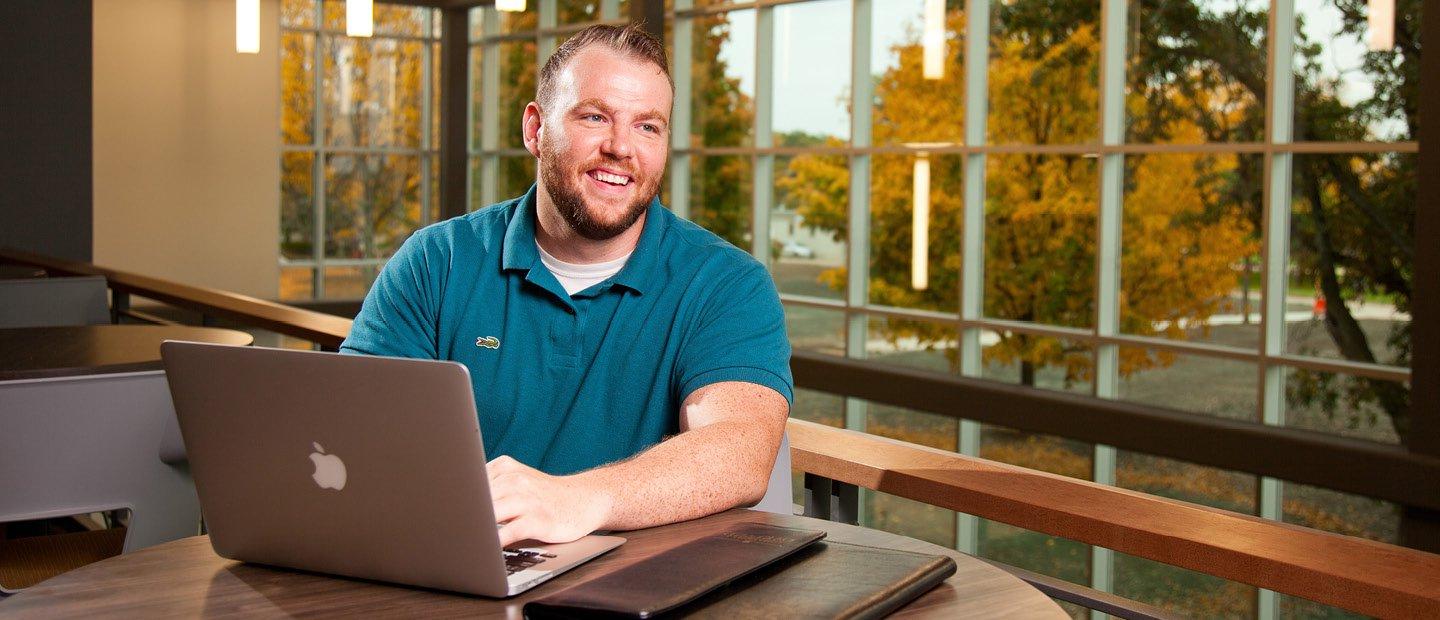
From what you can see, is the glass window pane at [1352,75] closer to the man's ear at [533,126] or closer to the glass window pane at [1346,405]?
the glass window pane at [1346,405]

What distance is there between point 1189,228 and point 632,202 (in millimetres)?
6410

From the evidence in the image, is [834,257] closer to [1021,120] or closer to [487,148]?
[1021,120]

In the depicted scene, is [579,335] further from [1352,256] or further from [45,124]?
[45,124]

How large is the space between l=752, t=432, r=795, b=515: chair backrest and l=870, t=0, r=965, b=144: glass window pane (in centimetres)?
682

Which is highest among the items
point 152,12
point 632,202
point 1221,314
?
point 152,12

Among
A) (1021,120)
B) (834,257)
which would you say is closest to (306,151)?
(834,257)

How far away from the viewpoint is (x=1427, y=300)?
596 centimetres

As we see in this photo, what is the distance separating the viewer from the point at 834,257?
9.88 meters

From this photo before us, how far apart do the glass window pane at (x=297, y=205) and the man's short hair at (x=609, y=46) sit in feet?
42.5

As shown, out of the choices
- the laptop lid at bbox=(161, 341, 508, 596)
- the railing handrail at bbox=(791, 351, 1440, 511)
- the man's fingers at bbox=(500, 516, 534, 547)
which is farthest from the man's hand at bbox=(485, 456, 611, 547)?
the railing handrail at bbox=(791, 351, 1440, 511)

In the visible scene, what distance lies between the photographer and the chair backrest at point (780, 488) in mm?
1759

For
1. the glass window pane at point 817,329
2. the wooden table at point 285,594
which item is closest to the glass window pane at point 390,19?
the glass window pane at point 817,329

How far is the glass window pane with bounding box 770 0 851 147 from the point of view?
9703mm

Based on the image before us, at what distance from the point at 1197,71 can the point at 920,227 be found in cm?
216
